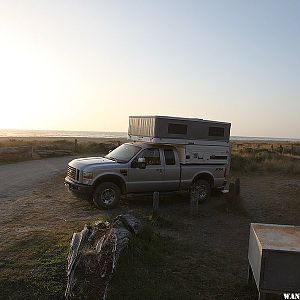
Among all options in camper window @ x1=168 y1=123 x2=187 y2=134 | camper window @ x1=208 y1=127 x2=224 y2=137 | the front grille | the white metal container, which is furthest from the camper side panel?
the white metal container

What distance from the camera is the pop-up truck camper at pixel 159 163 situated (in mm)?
11312

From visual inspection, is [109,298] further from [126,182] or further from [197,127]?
[197,127]

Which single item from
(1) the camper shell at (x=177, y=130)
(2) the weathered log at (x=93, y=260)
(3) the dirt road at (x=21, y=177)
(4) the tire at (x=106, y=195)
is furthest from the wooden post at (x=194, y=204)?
(3) the dirt road at (x=21, y=177)

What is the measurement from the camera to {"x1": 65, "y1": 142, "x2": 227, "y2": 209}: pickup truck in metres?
11.2

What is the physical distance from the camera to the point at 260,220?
11258 mm

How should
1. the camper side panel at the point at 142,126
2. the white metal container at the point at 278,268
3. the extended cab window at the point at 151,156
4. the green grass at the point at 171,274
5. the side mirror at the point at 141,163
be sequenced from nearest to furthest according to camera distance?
the white metal container at the point at 278,268 < the green grass at the point at 171,274 < the side mirror at the point at 141,163 < the extended cab window at the point at 151,156 < the camper side panel at the point at 142,126

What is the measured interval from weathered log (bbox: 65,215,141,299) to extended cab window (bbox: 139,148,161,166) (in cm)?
514

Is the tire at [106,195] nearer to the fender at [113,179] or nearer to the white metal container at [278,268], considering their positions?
the fender at [113,179]

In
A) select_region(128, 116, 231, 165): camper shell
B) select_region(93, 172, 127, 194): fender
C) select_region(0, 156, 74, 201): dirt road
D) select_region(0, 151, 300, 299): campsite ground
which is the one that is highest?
select_region(128, 116, 231, 165): camper shell

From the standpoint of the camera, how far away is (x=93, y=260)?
5.57 m

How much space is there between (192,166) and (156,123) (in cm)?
195

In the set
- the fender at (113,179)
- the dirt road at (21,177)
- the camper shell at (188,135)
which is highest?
the camper shell at (188,135)

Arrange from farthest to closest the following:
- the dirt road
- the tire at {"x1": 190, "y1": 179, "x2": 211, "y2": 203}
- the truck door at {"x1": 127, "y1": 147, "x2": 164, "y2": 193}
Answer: the dirt road
the tire at {"x1": 190, "y1": 179, "x2": 211, "y2": 203}
the truck door at {"x1": 127, "y1": 147, "x2": 164, "y2": 193}

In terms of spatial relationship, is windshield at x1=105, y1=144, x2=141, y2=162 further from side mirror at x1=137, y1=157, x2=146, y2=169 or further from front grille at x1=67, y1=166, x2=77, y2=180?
front grille at x1=67, y1=166, x2=77, y2=180
